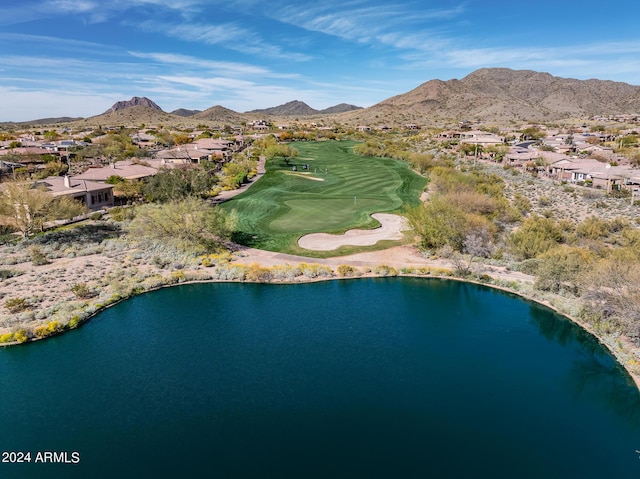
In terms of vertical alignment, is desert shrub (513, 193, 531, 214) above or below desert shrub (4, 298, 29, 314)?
above

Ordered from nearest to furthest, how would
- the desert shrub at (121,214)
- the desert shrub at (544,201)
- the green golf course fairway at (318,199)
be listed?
1. the green golf course fairway at (318,199)
2. the desert shrub at (121,214)
3. the desert shrub at (544,201)

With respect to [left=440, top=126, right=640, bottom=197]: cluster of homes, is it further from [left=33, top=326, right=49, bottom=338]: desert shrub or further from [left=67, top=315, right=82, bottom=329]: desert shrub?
[left=33, top=326, right=49, bottom=338]: desert shrub

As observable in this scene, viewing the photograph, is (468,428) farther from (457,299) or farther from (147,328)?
(147,328)

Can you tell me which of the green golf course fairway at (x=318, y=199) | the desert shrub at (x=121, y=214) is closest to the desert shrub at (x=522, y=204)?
the green golf course fairway at (x=318, y=199)

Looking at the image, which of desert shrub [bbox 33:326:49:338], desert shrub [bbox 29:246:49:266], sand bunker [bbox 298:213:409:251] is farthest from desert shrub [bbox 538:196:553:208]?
desert shrub [bbox 29:246:49:266]

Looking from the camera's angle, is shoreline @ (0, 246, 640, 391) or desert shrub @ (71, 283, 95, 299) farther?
desert shrub @ (71, 283, 95, 299)

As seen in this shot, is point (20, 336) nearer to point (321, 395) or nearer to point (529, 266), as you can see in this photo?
point (321, 395)

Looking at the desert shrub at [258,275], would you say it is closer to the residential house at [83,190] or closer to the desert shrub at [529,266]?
the desert shrub at [529,266]
